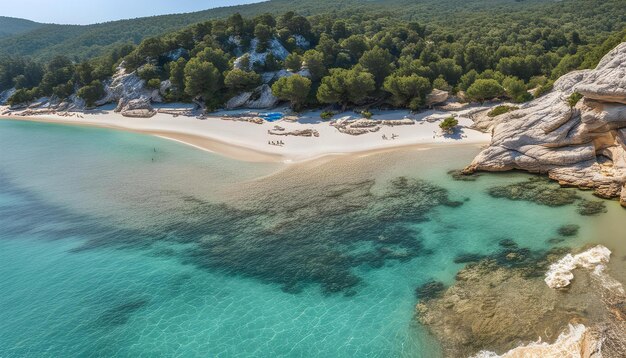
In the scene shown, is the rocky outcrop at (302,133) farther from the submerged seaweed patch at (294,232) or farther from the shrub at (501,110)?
the shrub at (501,110)

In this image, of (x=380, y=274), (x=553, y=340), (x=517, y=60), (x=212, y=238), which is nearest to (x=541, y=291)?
(x=553, y=340)

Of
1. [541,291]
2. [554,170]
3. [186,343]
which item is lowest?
[186,343]

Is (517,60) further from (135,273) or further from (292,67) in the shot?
(135,273)

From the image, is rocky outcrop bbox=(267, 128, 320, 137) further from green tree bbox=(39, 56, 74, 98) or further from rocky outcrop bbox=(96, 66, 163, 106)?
green tree bbox=(39, 56, 74, 98)

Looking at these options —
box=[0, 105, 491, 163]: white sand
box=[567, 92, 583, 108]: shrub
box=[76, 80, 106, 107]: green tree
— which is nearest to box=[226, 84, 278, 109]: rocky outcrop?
box=[0, 105, 491, 163]: white sand

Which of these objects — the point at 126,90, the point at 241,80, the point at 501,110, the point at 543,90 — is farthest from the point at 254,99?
the point at 543,90

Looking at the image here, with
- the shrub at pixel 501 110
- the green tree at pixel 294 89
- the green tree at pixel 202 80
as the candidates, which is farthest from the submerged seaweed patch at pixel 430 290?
the green tree at pixel 202 80
